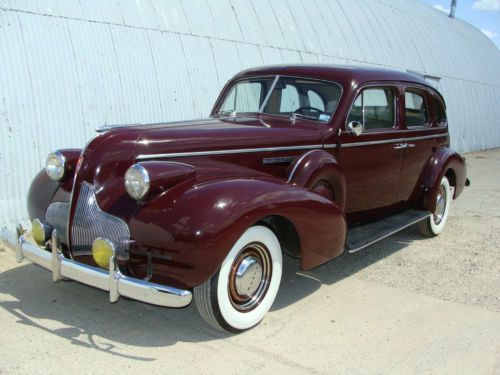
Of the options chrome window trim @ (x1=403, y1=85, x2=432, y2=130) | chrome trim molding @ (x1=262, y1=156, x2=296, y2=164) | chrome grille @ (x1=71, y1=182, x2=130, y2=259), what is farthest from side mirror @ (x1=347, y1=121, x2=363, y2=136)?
A: chrome grille @ (x1=71, y1=182, x2=130, y2=259)

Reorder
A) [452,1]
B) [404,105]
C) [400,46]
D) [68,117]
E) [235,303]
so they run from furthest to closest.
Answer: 1. [452,1]
2. [400,46]
3. [68,117]
4. [404,105]
5. [235,303]

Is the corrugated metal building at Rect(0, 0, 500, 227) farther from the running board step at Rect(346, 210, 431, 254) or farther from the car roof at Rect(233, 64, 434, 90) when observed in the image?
the running board step at Rect(346, 210, 431, 254)

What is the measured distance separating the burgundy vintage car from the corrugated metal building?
2059mm

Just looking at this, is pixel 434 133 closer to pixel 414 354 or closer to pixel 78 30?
pixel 414 354

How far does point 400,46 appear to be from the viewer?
1502cm

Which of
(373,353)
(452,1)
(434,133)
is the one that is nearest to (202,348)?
(373,353)

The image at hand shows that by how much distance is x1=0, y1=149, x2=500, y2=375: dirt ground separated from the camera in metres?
3.06

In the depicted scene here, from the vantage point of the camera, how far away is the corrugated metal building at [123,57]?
5.83 m

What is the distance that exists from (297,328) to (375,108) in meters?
2.50

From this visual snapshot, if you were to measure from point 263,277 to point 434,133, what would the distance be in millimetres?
3279

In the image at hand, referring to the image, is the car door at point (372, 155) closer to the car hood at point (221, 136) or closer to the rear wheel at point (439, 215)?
the car hood at point (221, 136)

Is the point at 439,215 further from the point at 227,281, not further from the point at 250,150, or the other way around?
the point at 227,281

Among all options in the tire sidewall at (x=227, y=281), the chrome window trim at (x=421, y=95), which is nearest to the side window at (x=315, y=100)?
the chrome window trim at (x=421, y=95)

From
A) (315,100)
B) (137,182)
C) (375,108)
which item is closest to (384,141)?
(375,108)
